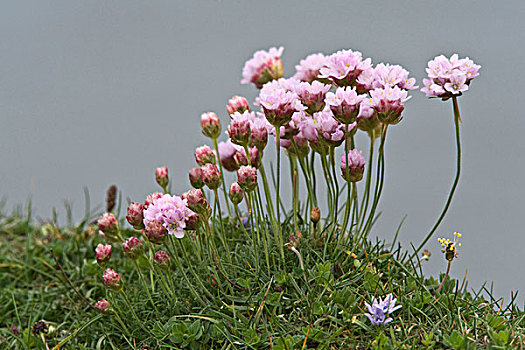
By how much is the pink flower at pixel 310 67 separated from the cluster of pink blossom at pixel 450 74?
44 cm

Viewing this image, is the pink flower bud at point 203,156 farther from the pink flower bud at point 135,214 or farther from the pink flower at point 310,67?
the pink flower at point 310,67

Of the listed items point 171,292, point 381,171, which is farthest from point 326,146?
point 171,292

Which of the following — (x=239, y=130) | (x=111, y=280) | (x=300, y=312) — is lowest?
(x=300, y=312)

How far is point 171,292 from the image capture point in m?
1.75

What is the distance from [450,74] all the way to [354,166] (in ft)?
1.20

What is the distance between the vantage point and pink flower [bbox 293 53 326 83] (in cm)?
193

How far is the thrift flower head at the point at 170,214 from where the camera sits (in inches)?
59.8

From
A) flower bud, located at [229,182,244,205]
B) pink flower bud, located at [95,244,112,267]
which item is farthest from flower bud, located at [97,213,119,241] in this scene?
flower bud, located at [229,182,244,205]

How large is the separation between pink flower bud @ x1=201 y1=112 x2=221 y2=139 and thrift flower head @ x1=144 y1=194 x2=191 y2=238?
249mm

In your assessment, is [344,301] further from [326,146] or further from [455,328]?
[326,146]

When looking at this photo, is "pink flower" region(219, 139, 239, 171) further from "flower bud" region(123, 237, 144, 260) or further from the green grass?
"flower bud" region(123, 237, 144, 260)

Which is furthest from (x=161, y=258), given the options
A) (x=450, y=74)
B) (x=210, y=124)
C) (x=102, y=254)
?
(x=450, y=74)

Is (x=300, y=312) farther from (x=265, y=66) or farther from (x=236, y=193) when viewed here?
(x=265, y=66)

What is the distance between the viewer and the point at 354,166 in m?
1.64
